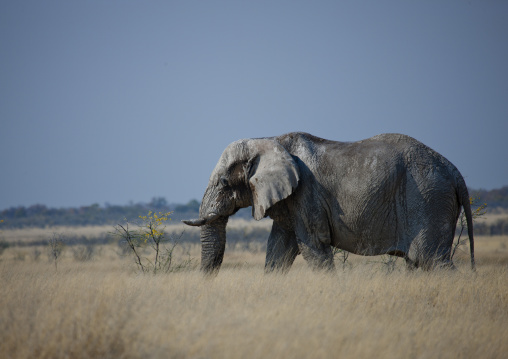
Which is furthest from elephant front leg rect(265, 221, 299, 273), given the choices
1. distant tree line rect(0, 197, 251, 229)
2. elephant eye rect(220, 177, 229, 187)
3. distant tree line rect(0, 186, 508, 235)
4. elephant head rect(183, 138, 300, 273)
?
distant tree line rect(0, 197, 251, 229)

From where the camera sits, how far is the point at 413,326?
6492 millimetres

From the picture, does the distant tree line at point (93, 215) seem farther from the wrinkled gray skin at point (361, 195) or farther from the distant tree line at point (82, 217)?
the wrinkled gray skin at point (361, 195)

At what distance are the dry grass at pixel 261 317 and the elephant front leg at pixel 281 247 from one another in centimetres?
94

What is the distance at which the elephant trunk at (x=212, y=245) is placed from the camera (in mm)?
10258

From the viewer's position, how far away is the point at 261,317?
6215 mm

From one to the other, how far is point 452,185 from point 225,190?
153 inches

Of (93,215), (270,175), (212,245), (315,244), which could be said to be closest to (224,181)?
(270,175)

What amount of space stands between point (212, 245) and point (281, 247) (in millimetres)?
1258

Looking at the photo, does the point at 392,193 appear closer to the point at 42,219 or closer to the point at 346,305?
the point at 346,305

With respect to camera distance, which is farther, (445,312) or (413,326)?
(445,312)

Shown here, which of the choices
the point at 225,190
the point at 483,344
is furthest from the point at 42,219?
the point at 483,344

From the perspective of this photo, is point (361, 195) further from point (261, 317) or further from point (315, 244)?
point (261, 317)

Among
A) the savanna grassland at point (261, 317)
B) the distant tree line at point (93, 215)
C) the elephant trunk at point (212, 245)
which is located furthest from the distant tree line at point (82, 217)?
the savanna grassland at point (261, 317)

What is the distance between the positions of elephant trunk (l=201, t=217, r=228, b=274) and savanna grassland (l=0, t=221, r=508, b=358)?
1019mm
